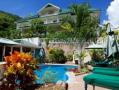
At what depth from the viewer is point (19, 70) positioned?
8.82 metres

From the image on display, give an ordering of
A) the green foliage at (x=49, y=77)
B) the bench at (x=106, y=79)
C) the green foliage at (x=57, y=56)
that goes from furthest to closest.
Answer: the green foliage at (x=57, y=56), the green foliage at (x=49, y=77), the bench at (x=106, y=79)

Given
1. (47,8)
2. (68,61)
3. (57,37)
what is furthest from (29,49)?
(47,8)

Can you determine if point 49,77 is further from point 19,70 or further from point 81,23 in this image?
point 81,23

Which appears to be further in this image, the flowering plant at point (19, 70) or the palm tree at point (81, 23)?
the palm tree at point (81, 23)

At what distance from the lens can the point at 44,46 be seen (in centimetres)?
3500

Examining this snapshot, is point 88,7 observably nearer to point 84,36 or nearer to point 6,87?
point 84,36

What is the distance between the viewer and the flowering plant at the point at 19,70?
346 inches

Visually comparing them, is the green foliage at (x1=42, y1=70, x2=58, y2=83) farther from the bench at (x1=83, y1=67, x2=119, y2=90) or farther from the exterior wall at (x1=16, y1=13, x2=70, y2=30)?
the exterior wall at (x1=16, y1=13, x2=70, y2=30)

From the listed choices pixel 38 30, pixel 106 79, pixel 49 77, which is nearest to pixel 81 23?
pixel 49 77

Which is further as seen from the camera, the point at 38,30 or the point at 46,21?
the point at 46,21

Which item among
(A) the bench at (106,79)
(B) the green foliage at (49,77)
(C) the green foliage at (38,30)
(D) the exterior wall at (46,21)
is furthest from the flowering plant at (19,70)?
(D) the exterior wall at (46,21)

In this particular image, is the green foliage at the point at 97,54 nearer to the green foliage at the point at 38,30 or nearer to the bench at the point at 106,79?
the green foliage at the point at 38,30

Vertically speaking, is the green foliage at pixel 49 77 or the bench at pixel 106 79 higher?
the bench at pixel 106 79

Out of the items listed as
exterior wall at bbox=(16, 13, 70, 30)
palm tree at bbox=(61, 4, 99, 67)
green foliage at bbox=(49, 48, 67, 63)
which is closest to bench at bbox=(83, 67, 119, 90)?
palm tree at bbox=(61, 4, 99, 67)
